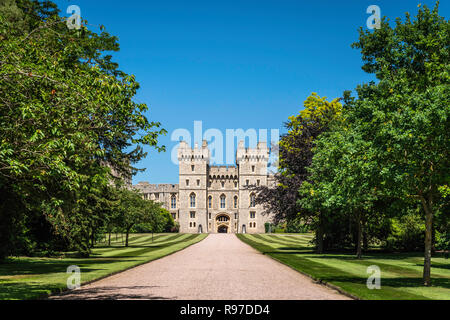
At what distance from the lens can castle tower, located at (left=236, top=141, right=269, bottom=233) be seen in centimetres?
9406

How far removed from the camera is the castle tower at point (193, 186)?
94375 millimetres

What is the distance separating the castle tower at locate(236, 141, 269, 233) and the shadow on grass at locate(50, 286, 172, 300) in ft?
266

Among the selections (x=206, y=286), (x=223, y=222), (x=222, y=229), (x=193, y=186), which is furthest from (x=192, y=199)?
(x=206, y=286)

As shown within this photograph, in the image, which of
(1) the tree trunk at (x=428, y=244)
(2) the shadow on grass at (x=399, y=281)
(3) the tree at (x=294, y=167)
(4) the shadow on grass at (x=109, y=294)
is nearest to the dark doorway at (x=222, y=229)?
(3) the tree at (x=294, y=167)

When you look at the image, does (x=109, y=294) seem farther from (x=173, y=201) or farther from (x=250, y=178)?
(x=173, y=201)

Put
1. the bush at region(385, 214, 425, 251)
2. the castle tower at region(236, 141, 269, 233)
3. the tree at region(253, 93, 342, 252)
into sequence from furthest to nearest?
the castle tower at region(236, 141, 269, 233), the bush at region(385, 214, 425, 251), the tree at region(253, 93, 342, 252)

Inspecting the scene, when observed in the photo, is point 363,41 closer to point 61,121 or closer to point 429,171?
point 429,171

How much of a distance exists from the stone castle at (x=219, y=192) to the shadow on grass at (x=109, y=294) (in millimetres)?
80562

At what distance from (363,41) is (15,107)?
2008cm

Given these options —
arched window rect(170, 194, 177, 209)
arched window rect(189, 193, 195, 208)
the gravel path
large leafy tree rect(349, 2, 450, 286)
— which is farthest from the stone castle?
large leafy tree rect(349, 2, 450, 286)

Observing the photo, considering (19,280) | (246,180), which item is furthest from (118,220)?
(246,180)

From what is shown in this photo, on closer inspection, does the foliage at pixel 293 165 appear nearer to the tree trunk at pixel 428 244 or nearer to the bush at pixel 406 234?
the bush at pixel 406 234

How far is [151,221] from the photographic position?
42.7 meters

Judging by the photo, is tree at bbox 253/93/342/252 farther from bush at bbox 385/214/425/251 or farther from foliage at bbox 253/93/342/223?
bush at bbox 385/214/425/251
